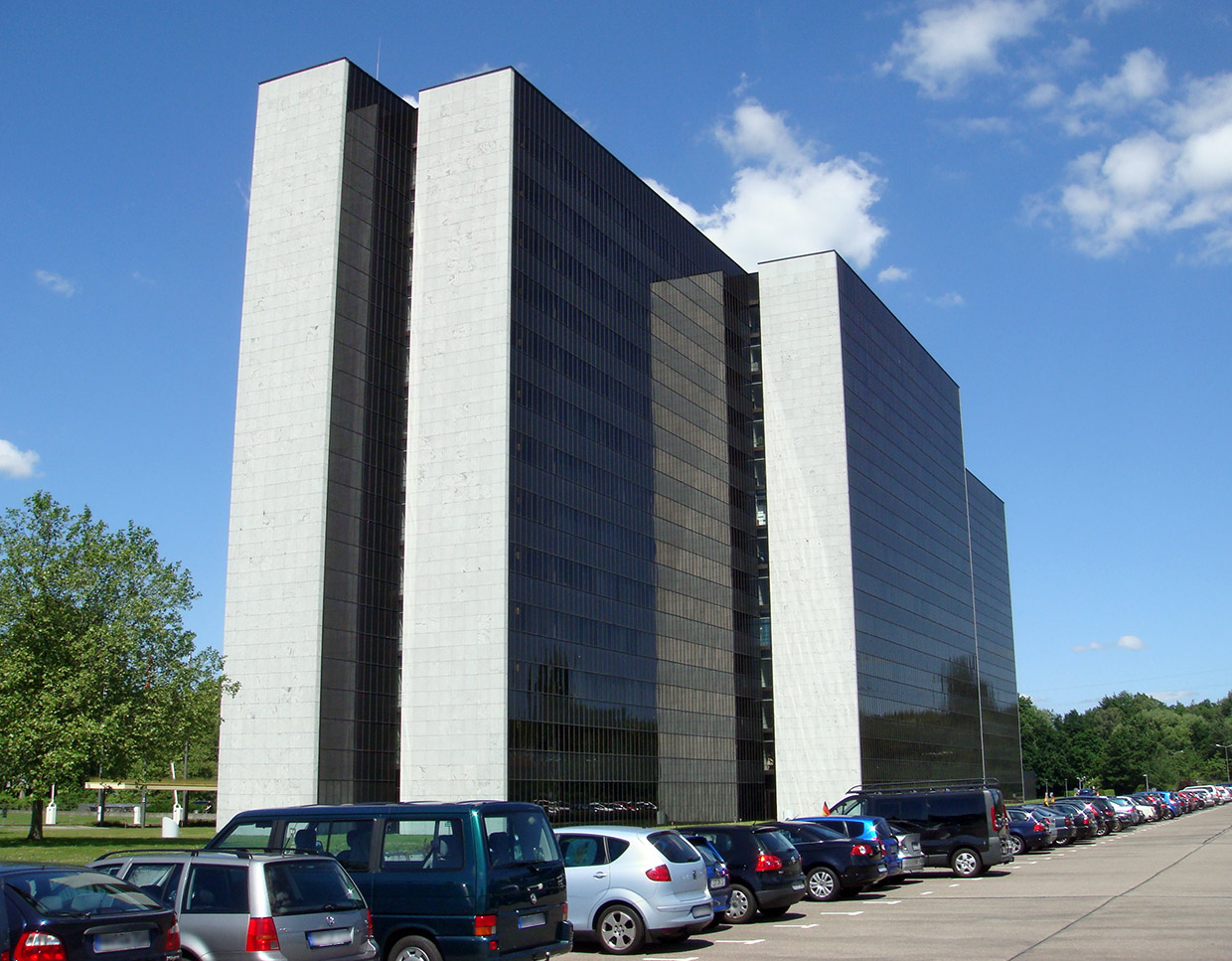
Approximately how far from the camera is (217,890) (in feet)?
38.9

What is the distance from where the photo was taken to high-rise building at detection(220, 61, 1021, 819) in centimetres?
→ 5856

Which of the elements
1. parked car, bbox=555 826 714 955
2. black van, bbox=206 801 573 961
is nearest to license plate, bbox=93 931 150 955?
black van, bbox=206 801 573 961

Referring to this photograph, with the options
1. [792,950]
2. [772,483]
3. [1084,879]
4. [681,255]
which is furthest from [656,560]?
[792,950]

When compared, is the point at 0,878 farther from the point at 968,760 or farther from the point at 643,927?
the point at 968,760

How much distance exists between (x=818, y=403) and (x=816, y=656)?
A: 61.9 feet

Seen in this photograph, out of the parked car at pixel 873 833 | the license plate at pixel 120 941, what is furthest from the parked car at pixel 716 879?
the license plate at pixel 120 941

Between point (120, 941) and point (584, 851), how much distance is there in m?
8.42

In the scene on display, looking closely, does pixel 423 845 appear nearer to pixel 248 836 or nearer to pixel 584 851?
pixel 248 836

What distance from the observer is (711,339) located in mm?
86875

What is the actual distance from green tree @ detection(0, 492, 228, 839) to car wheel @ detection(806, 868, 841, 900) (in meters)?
28.1

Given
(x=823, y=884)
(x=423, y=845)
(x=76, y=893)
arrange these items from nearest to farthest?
(x=76, y=893)
(x=423, y=845)
(x=823, y=884)

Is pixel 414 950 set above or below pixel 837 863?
above

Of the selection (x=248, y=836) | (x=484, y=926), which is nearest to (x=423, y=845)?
(x=484, y=926)

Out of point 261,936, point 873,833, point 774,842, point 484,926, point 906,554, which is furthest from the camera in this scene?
point 906,554
